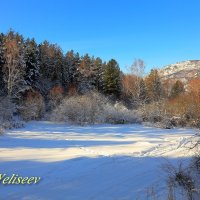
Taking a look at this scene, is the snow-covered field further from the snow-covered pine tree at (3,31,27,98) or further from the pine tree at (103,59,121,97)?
the pine tree at (103,59,121,97)

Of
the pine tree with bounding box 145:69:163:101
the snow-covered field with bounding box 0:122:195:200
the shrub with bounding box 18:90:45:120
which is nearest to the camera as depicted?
the snow-covered field with bounding box 0:122:195:200

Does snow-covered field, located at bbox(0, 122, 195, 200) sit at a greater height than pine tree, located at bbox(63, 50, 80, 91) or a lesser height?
lesser

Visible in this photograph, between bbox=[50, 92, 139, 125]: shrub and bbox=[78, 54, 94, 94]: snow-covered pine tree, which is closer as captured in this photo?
bbox=[50, 92, 139, 125]: shrub

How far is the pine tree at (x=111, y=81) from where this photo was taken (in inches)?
1933

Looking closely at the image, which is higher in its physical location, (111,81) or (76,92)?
(111,81)

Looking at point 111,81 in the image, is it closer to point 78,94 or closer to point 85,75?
point 85,75

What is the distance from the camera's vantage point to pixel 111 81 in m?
49.1

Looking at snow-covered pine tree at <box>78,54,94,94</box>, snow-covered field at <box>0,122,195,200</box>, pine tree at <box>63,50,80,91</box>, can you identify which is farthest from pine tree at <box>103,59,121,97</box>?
snow-covered field at <box>0,122,195,200</box>

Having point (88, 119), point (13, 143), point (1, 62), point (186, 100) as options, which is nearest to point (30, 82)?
point (1, 62)

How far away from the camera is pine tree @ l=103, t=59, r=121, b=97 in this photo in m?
49.1

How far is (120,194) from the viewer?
7262mm

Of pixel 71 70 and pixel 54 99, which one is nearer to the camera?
pixel 54 99

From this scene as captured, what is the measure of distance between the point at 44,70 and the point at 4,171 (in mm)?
44850

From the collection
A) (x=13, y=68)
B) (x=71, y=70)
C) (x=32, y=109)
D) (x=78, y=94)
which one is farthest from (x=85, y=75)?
(x=32, y=109)
